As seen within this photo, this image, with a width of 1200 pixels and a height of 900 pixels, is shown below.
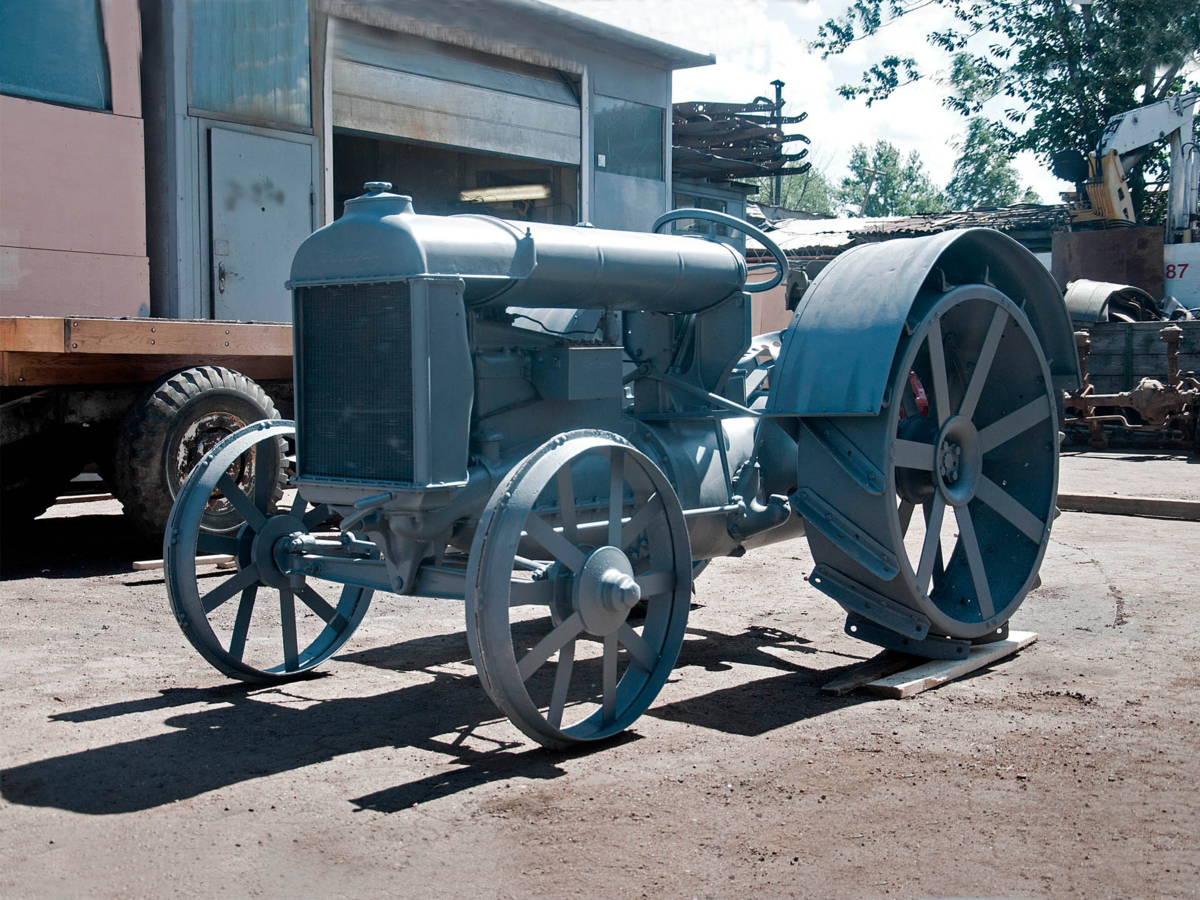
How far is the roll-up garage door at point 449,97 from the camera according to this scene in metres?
11.1

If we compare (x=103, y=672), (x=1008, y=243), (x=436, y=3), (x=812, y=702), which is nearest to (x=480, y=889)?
(x=812, y=702)

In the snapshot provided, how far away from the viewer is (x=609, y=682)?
387cm

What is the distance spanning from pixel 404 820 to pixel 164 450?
423 centimetres

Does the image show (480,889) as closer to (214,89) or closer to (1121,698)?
(1121,698)

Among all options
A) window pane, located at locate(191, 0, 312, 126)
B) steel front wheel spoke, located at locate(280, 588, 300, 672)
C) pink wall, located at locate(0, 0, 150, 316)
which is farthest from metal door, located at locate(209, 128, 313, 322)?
steel front wheel spoke, located at locate(280, 588, 300, 672)

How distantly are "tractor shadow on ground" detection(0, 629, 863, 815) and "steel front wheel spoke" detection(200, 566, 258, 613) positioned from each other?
318 millimetres

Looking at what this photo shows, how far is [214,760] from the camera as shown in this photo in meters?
3.71

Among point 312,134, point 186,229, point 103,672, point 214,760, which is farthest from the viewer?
point 312,134


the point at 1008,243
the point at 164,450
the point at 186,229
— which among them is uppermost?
the point at 186,229

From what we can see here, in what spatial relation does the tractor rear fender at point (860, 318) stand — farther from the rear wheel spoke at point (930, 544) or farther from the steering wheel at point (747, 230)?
the rear wheel spoke at point (930, 544)

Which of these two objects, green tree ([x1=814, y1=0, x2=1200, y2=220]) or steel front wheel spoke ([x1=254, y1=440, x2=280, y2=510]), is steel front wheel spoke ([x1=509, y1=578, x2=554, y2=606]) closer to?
steel front wheel spoke ([x1=254, y1=440, x2=280, y2=510])

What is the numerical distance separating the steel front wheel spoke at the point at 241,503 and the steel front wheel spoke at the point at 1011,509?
8.95 ft

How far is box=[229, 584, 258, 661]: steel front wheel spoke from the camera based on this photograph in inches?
178

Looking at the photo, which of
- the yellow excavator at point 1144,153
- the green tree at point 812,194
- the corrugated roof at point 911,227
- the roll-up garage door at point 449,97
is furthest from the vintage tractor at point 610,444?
the green tree at point 812,194
